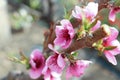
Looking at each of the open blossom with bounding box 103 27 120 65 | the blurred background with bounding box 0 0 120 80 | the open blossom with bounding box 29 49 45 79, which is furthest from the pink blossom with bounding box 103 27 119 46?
the blurred background with bounding box 0 0 120 80

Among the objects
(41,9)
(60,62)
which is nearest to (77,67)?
(60,62)

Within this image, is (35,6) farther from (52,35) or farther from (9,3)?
(52,35)

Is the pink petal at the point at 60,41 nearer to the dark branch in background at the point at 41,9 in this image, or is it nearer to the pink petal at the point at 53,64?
the pink petal at the point at 53,64

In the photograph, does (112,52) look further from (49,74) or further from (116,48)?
(49,74)

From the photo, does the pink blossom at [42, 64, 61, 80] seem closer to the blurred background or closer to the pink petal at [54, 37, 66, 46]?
the pink petal at [54, 37, 66, 46]

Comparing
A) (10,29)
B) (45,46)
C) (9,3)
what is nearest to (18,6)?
(9,3)

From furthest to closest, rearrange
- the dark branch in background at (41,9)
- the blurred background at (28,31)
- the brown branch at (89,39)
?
the dark branch in background at (41,9) → the blurred background at (28,31) → the brown branch at (89,39)

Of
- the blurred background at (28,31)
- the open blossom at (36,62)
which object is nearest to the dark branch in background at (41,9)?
the blurred background at (28,31)
